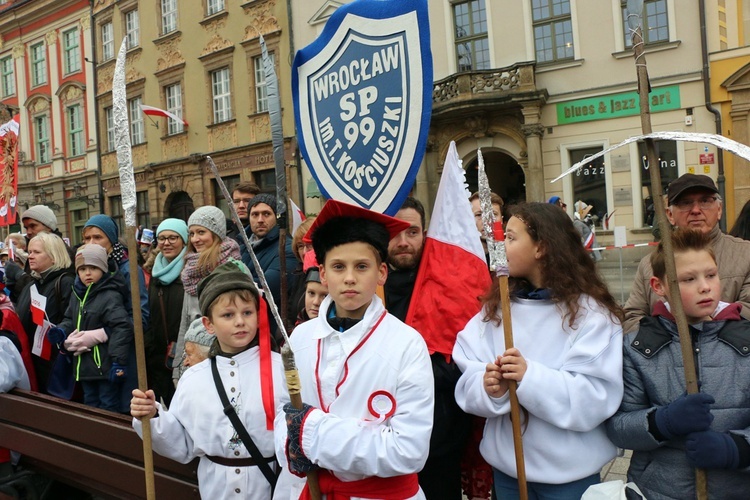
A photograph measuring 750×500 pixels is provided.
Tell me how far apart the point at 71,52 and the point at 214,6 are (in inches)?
308

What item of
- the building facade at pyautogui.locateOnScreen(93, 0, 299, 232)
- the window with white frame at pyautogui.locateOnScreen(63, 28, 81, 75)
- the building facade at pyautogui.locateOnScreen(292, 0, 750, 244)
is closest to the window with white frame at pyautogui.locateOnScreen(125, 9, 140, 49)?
the building facade at pyautogui.locateOnScreen(93, 0, 299, 232)

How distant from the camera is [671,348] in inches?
73.9

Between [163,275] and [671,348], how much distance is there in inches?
120

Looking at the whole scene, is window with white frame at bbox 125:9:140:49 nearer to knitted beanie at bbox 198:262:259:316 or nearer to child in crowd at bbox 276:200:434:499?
knitted beanie at bbox 198:262:259:316

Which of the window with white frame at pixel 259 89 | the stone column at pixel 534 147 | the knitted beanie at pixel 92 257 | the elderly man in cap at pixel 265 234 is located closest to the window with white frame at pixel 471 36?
the stone column at pixel 534 147

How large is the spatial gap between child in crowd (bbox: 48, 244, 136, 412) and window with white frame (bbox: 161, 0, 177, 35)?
18733mm

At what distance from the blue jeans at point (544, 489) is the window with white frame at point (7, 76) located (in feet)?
96.9

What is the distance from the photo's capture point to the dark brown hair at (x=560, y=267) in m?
2.00

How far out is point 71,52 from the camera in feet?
77.4

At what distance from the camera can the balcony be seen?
13789mm

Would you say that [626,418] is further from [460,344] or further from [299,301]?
[299,301]

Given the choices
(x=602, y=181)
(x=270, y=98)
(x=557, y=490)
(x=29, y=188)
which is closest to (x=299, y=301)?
(x=270, y=98)

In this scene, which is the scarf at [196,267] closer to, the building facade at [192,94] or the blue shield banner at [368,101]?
the blue shield banner at [368,101]

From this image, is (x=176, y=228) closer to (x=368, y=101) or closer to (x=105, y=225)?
(x=105, y=225)
